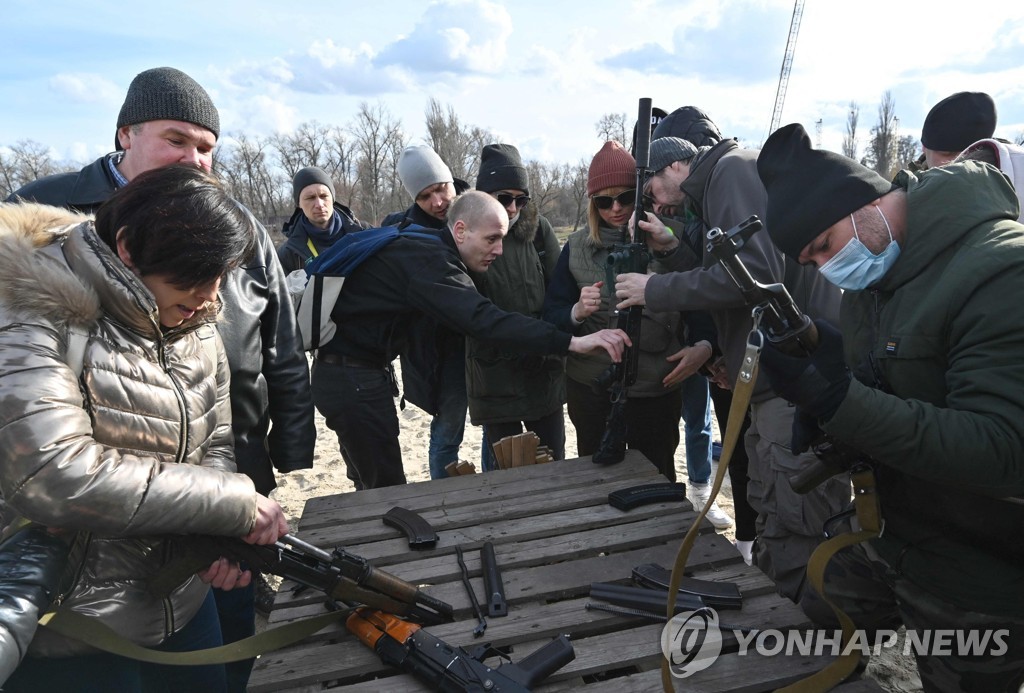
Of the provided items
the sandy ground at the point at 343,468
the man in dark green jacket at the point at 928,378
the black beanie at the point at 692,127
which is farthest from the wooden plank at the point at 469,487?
the black beanie at the point at 692,127

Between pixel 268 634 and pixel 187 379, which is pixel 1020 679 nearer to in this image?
pixel 268 634

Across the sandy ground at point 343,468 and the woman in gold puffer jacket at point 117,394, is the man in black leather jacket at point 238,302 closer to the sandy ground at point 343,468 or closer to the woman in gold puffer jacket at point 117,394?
the woman in gold puffer jacket at point 117,394

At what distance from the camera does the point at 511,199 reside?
3.96 meters

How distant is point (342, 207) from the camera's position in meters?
6.75

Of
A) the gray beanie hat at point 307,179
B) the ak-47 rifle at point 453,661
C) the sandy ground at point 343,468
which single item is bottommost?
the sandy ground at point 343,468

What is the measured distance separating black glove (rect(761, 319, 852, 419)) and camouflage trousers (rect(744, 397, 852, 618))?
97 cm

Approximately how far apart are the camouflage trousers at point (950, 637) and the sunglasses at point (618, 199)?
82.3 inches

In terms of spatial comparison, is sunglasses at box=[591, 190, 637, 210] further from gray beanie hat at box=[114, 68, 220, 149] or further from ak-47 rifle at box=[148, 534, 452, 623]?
ak-47 rifle at box=[148, 534, 452, 623]

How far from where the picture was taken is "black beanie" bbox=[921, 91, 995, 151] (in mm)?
4199

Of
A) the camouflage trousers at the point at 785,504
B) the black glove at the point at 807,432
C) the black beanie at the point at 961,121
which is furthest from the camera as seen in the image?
the black beanie at the point at 961,121

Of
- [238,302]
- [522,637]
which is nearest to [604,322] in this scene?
[238,302]

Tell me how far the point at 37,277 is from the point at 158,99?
110cm

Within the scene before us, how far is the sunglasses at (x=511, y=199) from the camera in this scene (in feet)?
12.9

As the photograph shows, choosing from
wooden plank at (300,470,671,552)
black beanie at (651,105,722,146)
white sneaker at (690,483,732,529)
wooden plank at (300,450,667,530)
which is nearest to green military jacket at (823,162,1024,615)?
wooden plank at (300,470,671,552)
